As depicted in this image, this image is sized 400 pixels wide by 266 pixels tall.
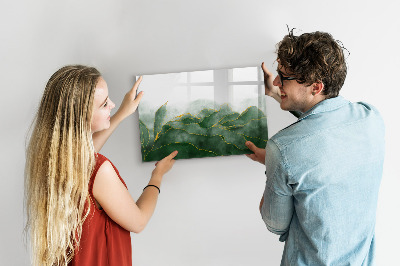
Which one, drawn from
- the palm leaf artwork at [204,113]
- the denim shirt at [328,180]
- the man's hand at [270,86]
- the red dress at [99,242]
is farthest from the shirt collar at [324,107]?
the red dress at [99,242]

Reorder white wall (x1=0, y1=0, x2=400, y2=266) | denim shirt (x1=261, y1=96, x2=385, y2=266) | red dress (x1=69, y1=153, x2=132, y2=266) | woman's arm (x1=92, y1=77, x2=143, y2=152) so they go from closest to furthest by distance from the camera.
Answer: denim shirt (x1=261, y1=96, x2=385, y2=266) < red dress (x1=69, y1=153, x2=132, y2=266) < woman's arm (x1=92, y1=77, x2=143, y2=152) < white wall (x1=0, y1=0, x2=400, y2=266)

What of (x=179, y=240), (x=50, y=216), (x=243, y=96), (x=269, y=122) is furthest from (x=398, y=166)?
(x=50, y=216)

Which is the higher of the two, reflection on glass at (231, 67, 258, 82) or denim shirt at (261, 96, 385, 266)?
reflection on glass at (231, 67, 258, 82)

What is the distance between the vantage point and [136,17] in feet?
5.84

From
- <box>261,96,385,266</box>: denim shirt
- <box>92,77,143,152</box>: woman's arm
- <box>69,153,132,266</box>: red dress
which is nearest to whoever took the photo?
<box>261,96,385,266</box>: denim shirt

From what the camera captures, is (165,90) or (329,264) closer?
(329,264)

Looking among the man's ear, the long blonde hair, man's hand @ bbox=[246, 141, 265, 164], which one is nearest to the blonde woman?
the long blonde hair

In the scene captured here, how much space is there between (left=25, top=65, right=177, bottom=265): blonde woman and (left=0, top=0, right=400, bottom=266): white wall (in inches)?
20.4

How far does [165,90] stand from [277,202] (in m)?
0.79

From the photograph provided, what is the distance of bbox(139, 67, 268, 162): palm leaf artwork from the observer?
69.6 inches

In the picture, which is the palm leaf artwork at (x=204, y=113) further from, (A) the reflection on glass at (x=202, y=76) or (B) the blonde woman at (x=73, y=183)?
(B) the blonde woman at (x=73, y=183)

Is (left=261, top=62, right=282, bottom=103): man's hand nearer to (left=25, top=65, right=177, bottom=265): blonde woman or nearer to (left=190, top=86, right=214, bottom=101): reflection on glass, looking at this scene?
(left=190, top=86, right=214, bottom=101): reflection on glass

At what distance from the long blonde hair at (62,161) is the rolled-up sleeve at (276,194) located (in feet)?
1.82

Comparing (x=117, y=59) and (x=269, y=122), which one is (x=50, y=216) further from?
(x=269, y=122)
